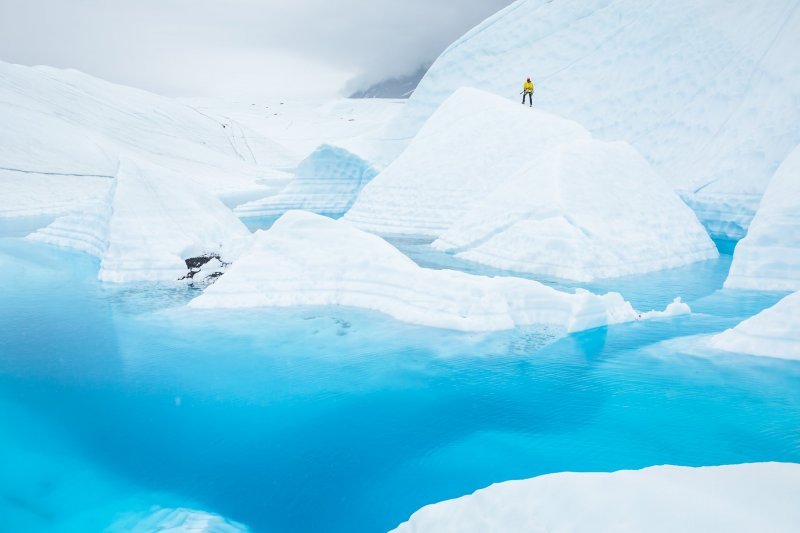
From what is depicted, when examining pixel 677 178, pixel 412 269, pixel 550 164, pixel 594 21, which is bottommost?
pixel 412 269

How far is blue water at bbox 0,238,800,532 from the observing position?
481cm

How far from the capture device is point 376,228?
1855cm

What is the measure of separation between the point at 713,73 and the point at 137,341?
20.0 metres

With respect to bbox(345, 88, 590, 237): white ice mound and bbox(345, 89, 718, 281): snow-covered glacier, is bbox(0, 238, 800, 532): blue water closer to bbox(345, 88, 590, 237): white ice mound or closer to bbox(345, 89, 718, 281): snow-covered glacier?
bbox(345, 89, 718, 281): snow-covered glacier

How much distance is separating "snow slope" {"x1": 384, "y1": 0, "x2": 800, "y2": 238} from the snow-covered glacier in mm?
1386

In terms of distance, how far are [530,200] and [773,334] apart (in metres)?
6.74

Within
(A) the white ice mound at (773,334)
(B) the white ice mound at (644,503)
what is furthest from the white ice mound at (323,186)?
(B) the white ice mound at (644,503)

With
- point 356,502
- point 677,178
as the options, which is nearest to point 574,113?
point 677,178

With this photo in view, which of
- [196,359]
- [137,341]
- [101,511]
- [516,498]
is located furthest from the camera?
[137,341]

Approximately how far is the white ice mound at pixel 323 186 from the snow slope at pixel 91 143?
10.5 ft

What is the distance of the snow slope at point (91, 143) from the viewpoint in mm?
28672

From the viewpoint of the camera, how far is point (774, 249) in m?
10.8

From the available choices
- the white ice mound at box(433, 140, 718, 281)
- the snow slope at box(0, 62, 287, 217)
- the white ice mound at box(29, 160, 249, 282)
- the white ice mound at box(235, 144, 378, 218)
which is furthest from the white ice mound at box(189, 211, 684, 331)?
the white ice mound at box(235, 144, 378, 218)

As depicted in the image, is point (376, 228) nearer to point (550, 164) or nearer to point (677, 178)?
point (550, 164)
